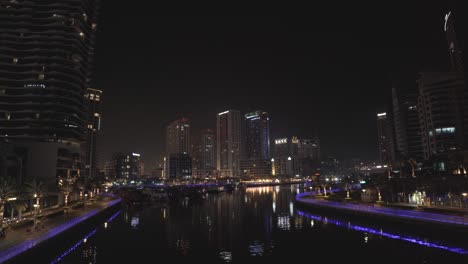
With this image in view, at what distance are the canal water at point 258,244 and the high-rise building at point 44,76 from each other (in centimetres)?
5357

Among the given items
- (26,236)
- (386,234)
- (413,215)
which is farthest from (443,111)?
(26,236)

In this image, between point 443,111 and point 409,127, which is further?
point 409,127

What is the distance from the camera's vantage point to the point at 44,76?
4154 inches

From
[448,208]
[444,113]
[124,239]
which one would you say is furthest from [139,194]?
[444,113]

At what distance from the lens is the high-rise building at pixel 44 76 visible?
4023 inches

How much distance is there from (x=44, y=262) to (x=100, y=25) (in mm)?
136336

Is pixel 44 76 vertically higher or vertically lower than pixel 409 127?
higher

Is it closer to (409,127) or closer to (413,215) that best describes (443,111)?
(409,127)

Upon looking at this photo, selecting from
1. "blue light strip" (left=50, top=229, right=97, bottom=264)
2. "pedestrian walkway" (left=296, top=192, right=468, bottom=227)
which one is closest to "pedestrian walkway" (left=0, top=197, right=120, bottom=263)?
"blue light strip" (left=50, top=229, right=97, bottom=264)

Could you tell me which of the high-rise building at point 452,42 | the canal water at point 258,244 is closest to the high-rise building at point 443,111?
the high-rise building at point 452,42

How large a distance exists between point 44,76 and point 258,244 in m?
92.4

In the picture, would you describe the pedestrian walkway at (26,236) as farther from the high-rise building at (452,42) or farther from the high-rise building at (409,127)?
the high-rise building at (452,42)

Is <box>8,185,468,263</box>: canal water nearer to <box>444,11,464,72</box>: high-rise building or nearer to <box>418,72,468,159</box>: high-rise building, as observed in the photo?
<box>418,72,468,159</box>: high-rise building

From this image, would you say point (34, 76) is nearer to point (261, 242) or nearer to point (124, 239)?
point (124, 239)
